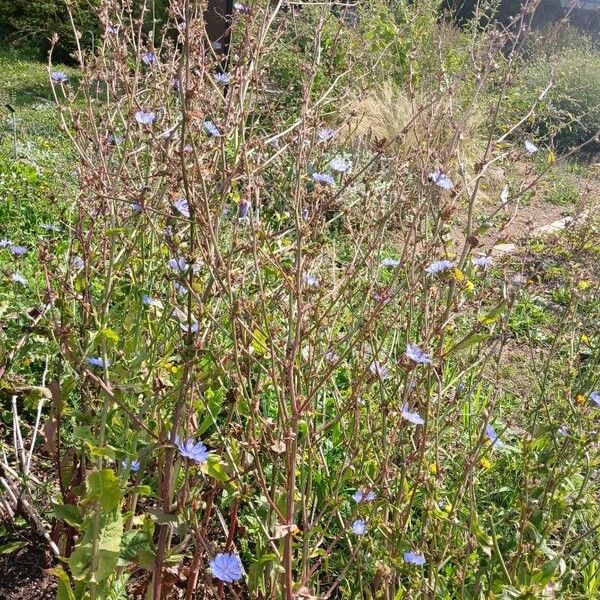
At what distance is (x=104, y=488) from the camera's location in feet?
5.21

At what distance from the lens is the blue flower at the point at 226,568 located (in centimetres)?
167

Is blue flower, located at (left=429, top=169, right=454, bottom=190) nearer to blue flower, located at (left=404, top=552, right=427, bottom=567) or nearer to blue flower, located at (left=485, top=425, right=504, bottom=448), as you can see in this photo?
blue flower, located at (left=485, top=425, right=504, bottom=448)

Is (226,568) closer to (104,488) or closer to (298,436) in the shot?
(104,488)

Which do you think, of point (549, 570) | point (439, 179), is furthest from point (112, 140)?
point (549, 570)

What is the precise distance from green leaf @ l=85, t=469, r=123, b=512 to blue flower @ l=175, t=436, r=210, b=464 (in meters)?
0.14

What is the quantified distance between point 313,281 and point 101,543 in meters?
0.82

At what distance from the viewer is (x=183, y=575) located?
74.1 inches

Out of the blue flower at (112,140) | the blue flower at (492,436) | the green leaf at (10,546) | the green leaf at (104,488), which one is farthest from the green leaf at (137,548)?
the blue flower at (112,140)

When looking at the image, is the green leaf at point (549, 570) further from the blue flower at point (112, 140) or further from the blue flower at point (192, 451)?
the blue flower at point (112, 140)

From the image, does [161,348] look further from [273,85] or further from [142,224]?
[273,85]

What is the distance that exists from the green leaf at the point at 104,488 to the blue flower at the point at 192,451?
14cm

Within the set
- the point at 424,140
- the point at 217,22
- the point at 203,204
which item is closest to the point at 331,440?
the point at 424,140

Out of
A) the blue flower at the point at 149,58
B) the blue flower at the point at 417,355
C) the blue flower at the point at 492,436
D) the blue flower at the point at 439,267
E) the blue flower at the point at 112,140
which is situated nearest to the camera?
the blue flower at the point at 417,355

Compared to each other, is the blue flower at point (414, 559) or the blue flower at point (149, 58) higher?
the blue flower at point (149, 58)
